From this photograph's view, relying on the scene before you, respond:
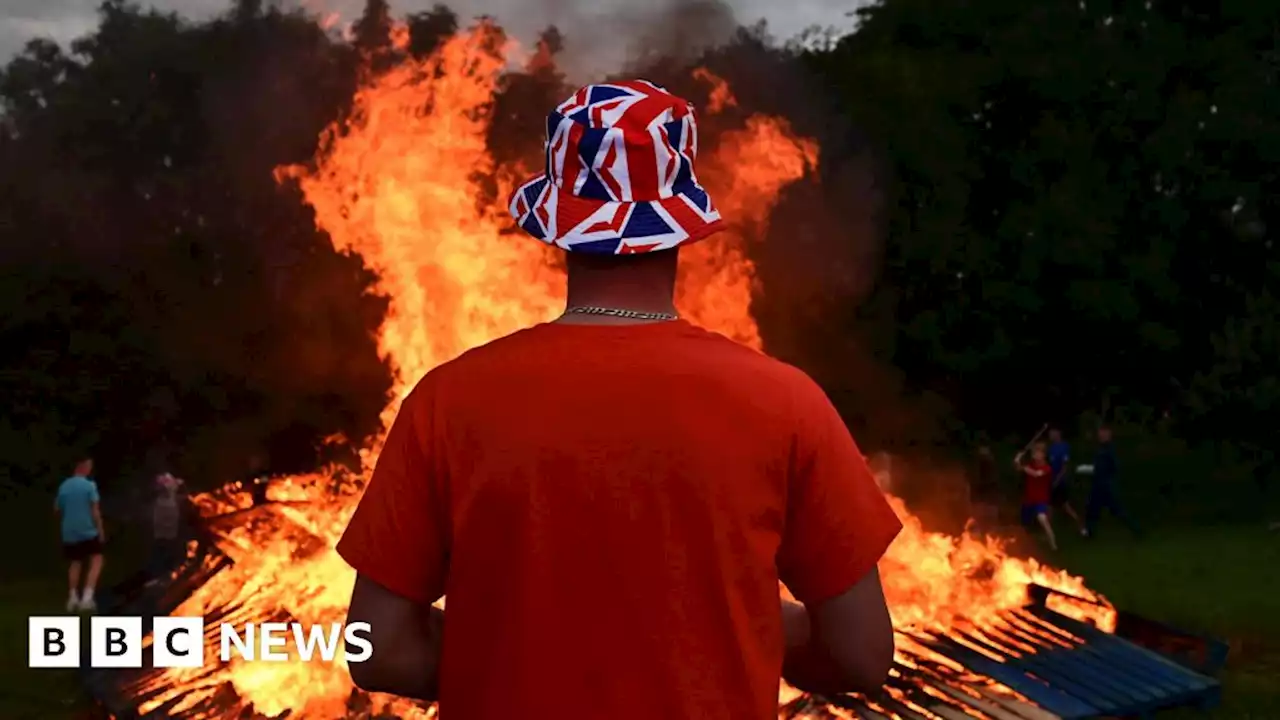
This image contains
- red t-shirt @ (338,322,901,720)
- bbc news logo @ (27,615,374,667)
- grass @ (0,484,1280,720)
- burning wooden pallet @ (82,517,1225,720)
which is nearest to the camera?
red t-shirt @ (338,322,901,720)

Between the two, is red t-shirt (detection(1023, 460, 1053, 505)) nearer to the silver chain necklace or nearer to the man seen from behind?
the man seen from behind

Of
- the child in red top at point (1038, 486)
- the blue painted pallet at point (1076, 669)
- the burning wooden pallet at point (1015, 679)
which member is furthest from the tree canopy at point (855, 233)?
the blue painted pallet at point (1076, 669)

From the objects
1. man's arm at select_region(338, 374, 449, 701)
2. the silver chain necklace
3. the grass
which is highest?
the silver chain necklace

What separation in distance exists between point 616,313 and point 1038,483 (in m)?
14.5

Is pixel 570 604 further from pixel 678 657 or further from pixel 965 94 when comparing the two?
pixel 965 94

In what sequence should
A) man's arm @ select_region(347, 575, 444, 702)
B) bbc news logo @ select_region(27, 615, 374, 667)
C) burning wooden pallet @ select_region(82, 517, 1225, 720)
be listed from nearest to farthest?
man's arm @ select_region(347, 575, 444, 702) < burning wooden pallet @ select_region(82, 517, 1225, 720) < bbc news logo @ select_region(27, 615, 374, 667)

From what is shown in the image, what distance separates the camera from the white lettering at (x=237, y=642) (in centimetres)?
776

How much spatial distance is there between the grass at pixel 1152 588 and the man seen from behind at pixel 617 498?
6883mm

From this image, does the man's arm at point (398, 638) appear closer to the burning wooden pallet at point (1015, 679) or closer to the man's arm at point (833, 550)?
the man's arm at point (833, 550)

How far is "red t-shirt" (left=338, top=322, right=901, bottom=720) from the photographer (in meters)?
1.88

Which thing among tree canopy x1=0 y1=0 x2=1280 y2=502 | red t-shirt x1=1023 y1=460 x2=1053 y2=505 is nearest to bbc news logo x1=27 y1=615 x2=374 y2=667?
tree canopy x1=0 y1=0 x2=1280 y2=502

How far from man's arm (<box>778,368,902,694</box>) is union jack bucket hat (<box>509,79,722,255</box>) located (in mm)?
320

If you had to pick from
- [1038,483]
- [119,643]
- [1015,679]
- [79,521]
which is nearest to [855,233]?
[1038,483]

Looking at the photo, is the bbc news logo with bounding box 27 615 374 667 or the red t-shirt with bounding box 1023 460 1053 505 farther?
the red t-shirt with bounding box 1023 460 1053 505
